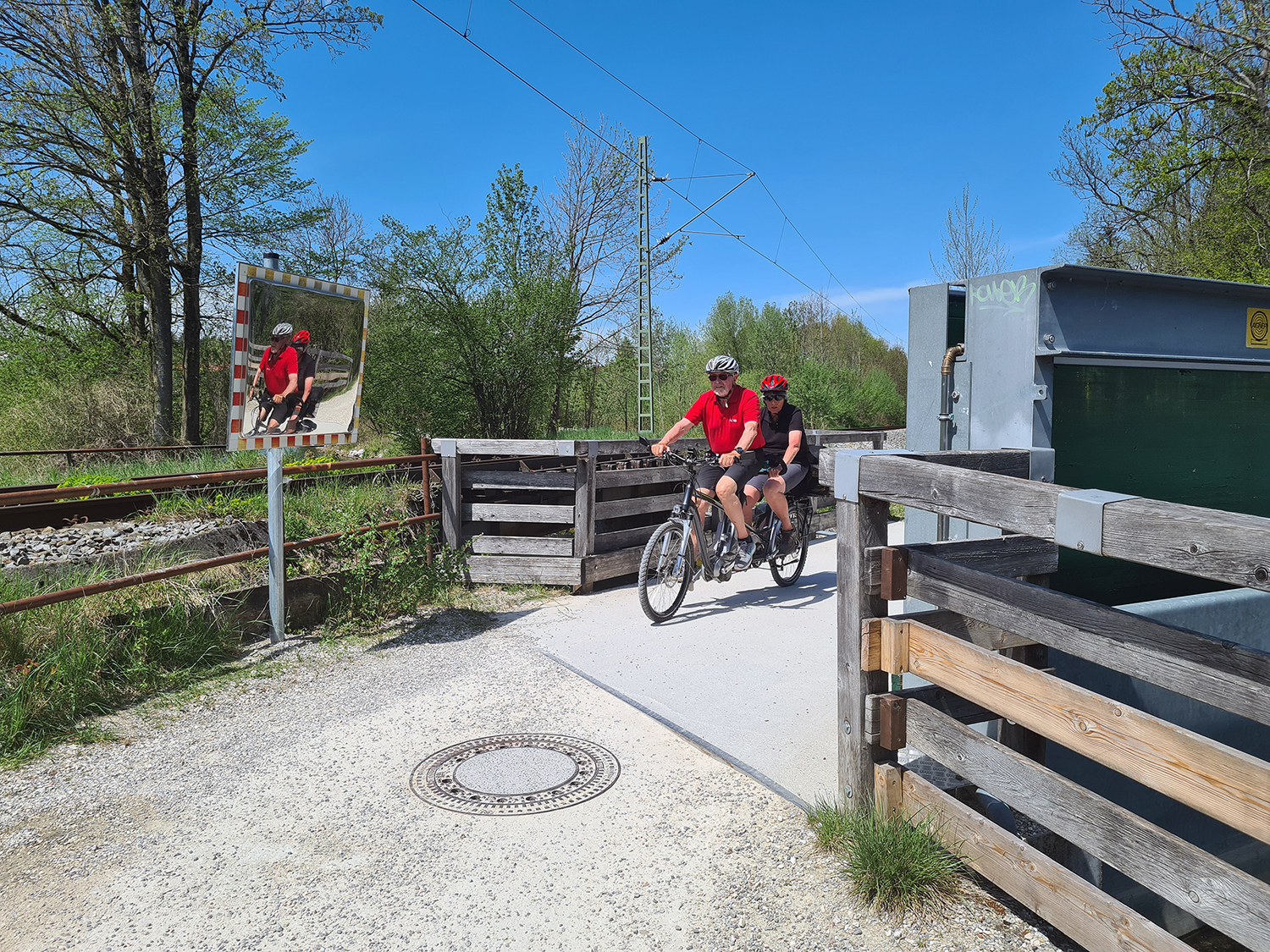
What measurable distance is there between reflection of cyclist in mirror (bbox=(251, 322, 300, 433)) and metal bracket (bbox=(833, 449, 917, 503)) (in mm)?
4069

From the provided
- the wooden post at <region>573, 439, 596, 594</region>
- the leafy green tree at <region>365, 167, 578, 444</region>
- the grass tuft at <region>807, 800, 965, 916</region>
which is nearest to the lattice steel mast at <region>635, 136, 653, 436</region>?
the leafy green tree at <region>365, 167, 578, 444</region>

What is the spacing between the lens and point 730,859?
2953 millimetres

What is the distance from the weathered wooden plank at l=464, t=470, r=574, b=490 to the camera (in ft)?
24.1

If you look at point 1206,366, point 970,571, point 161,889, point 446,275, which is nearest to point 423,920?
point 161,889

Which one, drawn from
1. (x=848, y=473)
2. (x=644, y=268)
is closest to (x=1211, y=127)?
(x=644, y=268)

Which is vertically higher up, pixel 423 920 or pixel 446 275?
pixel 446 275

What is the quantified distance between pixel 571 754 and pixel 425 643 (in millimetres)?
2255

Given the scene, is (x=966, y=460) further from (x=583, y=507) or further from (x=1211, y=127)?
(x=1211, y=127)

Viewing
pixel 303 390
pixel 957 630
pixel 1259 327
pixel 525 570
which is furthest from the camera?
pixel 525 570

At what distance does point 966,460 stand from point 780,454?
3.97 meters

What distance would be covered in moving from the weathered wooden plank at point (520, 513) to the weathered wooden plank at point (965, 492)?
186 inches

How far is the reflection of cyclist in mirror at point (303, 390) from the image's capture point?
5617 millimetres

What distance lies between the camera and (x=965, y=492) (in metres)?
2.37

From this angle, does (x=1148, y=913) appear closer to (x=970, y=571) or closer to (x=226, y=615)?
(x=970, y=571)
